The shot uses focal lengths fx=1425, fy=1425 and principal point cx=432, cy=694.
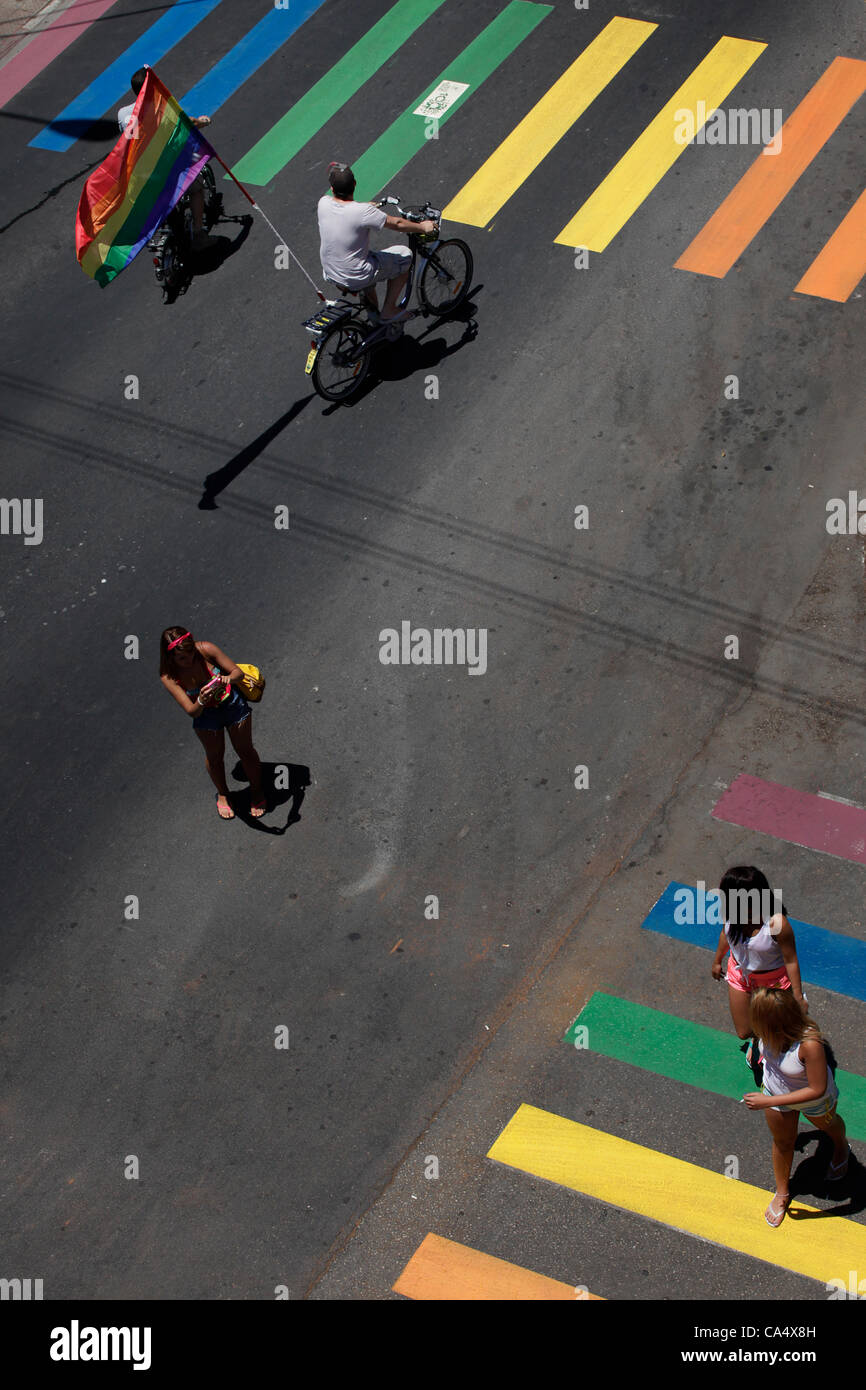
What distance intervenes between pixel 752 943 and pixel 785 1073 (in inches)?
26.9

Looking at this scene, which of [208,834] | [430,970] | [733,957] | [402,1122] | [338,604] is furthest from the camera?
[338,604]

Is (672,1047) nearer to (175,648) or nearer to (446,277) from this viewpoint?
(175,648)

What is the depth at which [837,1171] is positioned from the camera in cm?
740

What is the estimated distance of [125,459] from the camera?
1225 cm

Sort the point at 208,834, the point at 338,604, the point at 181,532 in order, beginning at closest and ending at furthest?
the point at 208,834 < the point at 338,604 < the point at 181,532

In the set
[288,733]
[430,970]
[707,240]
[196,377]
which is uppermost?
[707,240]

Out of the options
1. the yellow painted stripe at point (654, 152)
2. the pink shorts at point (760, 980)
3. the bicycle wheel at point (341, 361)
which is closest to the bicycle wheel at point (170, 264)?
the bicycle wheel at point (341, 361)

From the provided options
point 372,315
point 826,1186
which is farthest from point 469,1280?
point 372,315

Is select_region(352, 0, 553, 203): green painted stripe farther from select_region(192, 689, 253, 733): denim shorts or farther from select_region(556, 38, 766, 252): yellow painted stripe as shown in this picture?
select_region(192, 689, 253, 733): denim shorts

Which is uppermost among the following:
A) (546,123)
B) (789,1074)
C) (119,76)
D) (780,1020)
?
(119,76)

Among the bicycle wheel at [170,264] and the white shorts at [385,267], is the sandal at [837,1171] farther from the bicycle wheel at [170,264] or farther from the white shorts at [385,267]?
the bicycle wheel at [170,264]

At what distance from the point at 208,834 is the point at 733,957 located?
390 centimetres
